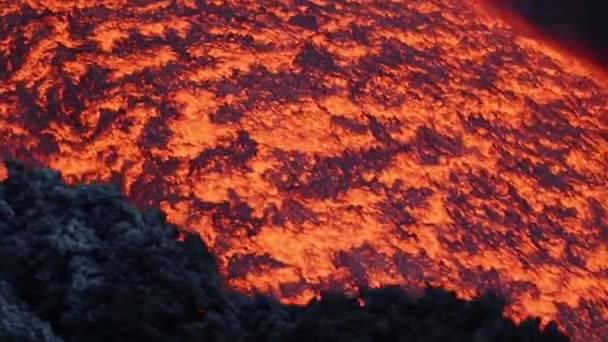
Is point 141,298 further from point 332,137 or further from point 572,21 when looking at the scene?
point 572,21

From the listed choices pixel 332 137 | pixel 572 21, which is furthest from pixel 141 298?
pixel 572 21

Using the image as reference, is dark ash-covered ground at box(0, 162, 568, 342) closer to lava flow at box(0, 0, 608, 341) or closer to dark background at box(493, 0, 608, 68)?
lava flow at box(0, 0, 608, 341)

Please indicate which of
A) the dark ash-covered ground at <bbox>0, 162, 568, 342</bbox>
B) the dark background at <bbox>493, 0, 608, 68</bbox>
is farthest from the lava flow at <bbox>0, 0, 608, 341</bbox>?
the dark ash-covered ground at <bbox>0, 162, 568, 342</bbox>

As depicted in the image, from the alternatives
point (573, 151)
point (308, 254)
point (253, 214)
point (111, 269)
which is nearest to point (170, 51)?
point (253, 214)

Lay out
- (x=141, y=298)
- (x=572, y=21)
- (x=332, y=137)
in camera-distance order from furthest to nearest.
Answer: (x=572, y=21)
(x=332, y=137)
(x=141, y=298)

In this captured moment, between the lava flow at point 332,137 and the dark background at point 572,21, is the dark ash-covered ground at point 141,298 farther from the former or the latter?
the dark background at point 572,21
